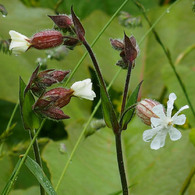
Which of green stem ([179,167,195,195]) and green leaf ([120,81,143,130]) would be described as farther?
green stem ([179,167,195,195])

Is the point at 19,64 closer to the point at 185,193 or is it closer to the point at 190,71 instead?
the point at 190,71

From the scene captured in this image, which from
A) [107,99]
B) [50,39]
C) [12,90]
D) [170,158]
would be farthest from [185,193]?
[12,90]

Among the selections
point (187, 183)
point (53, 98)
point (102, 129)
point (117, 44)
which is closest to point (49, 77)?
point (53, 98)

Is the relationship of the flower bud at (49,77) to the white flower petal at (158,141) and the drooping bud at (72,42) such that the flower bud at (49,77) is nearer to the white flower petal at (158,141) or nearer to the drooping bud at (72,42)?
the drooping bud at (72,42)

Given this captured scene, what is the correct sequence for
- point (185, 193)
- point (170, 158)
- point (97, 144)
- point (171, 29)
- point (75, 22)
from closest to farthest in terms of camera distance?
1. point (75, 22)
2. point (185, 193)
3. point (170, 158)
4. point (97, 144)
5. point (171, 29)

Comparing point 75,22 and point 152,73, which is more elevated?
point 75,22

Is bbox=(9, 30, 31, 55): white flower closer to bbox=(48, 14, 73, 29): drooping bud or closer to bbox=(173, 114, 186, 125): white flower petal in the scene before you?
bbox=(48, 14, 73, 29): drooping bud

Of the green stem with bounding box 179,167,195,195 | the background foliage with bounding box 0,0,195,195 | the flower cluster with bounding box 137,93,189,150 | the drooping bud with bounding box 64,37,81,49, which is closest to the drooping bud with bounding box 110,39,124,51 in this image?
the drooping bud with bounding box 64,37,81,49
